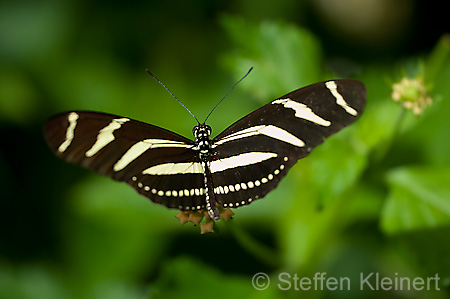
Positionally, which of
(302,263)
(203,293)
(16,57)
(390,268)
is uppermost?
(16,57)

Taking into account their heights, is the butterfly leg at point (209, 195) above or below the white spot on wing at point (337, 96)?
below

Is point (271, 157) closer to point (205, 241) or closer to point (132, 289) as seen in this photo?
point (205, 241)

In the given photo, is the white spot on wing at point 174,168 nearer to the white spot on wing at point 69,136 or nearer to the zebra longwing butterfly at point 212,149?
the zebra longwing butterfly at point 212,149

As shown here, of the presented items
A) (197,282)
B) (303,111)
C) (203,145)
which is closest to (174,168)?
(203,145)

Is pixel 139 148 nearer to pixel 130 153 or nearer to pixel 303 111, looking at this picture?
pixel 130 153

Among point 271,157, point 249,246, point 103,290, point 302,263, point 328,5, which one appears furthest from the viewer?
point 328,5

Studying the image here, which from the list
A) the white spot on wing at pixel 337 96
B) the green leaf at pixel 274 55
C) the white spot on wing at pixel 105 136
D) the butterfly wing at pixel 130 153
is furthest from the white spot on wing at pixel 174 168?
the green leaf at pixel 274 55

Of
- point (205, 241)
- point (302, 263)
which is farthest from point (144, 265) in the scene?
point (302, 263)
